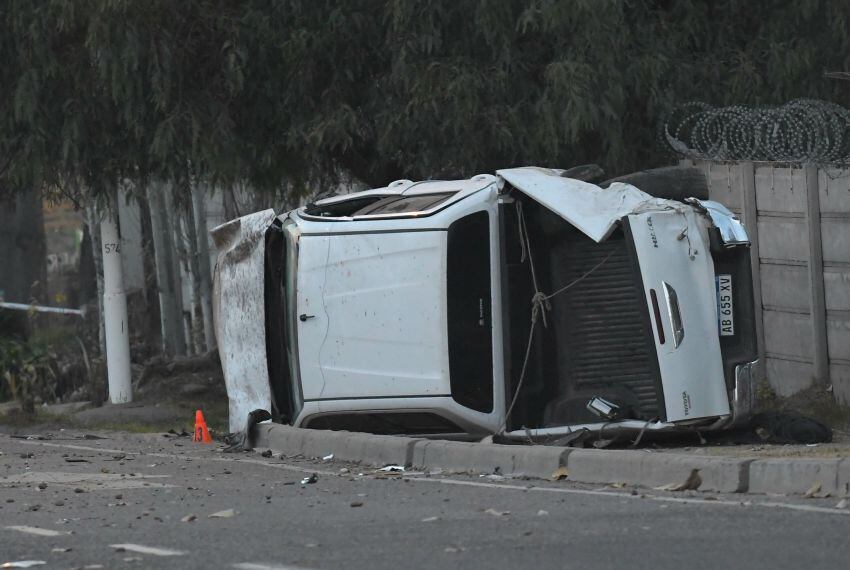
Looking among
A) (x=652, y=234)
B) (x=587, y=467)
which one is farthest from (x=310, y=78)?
(x=587, y=467)

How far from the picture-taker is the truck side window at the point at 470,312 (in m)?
11.8

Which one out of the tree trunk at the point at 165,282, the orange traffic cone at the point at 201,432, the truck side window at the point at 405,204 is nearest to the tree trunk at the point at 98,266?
the tree trunk at the point at 165,282

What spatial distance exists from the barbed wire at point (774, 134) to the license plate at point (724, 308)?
197 centimetres

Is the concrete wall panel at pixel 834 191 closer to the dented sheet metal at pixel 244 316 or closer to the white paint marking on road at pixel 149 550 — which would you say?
the dented sheet metal at pixel 244 316

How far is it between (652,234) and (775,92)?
4488mm

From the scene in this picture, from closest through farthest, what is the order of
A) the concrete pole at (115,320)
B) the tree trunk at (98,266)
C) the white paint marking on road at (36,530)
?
1. the white paint marking on road at (36,530)
2. the concrete pole at (115,320)
3. the tree trunk at (98,266)

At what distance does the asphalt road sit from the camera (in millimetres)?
6863

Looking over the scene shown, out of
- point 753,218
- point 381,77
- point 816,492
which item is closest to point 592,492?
point 816,492

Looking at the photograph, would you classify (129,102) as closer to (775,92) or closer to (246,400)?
(246,400)

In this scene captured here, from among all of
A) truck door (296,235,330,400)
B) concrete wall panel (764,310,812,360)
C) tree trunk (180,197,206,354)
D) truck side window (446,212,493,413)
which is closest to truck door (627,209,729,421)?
truck side window (446,212,493,413)

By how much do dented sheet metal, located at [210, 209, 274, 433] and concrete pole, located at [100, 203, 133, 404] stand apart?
4459 millimetres

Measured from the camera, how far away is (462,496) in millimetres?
9094

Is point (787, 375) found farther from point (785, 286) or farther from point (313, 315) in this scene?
point (313, 315)

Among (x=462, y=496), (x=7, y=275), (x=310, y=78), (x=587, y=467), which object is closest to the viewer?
(x=462, y=496)
